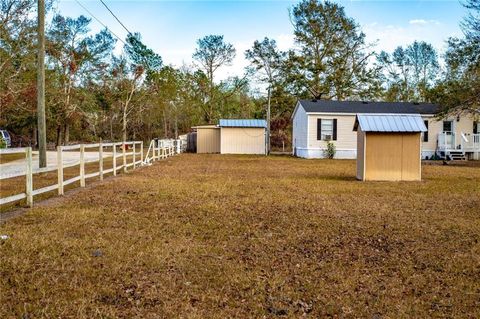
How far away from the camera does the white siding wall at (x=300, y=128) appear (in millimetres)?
27156

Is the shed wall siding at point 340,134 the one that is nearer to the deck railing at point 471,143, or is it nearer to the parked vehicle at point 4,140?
the deck railing at point 471,143

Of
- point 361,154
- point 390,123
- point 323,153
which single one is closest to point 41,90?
point 361,154

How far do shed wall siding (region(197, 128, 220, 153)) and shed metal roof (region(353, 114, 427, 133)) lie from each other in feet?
69.3

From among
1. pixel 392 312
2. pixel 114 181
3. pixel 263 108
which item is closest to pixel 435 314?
pixel 392 312

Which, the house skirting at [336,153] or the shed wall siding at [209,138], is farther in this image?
the shed wall siding at [209,138]

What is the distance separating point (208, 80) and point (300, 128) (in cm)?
1716

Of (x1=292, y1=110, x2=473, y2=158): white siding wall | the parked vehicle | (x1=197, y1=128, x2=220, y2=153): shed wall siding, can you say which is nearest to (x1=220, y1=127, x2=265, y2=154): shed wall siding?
(x1=197, y1=128, x2=220, y2=153): shed wall siding

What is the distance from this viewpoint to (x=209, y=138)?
3378 cm

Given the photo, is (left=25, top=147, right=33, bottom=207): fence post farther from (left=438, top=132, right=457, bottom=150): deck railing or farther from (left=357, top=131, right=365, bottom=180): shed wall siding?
(left=438, top=132, right=457, bottom=150): deck railing

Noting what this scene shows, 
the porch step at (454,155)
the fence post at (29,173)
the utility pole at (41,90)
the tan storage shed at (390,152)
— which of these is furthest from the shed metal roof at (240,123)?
the fence post at (29,173)

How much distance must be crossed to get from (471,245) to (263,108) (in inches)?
1528

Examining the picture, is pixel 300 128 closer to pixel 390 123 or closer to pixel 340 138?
pixel 340 138

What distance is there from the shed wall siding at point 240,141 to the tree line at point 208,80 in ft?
9.47

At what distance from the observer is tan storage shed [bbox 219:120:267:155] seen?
31734 mm
